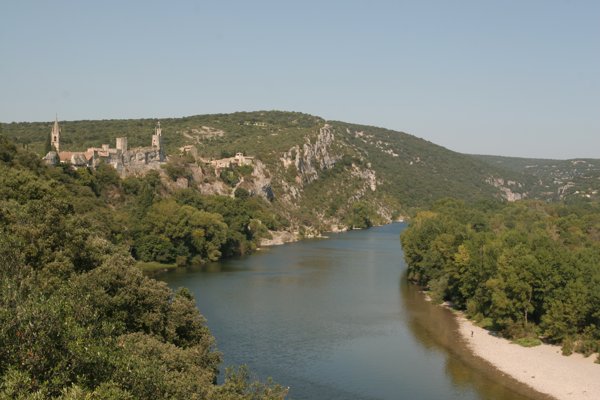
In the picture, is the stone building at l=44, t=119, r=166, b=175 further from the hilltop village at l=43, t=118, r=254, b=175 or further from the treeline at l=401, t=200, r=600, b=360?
the treeline at l=401, t=200, r=600, b=360

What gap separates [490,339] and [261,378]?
54.7ft

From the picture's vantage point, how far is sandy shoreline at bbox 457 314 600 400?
31.6 meters

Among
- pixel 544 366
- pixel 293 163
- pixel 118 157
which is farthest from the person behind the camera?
pixel 293 163

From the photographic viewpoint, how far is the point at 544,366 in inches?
1382

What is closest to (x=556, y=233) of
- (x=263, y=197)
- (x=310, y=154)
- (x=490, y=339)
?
(x=490, y=339)

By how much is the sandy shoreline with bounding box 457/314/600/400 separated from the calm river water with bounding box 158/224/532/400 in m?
1.13

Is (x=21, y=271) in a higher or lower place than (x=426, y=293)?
higher

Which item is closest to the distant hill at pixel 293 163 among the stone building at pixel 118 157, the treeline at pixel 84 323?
the stone building at pixel 118 157

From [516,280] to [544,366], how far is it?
7.57m

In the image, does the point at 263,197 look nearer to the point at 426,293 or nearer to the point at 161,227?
the point at 161,227

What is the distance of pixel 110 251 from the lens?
33531 mm

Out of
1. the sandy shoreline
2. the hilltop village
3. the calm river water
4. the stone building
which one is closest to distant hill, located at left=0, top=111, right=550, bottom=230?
the hilltop village

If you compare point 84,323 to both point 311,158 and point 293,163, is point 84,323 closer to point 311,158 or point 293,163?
point 293,163

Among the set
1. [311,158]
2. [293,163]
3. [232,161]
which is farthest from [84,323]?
[311,158]
